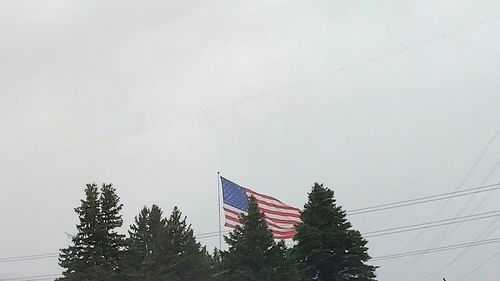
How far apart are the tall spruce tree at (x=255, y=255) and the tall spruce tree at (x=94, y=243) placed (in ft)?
22.5

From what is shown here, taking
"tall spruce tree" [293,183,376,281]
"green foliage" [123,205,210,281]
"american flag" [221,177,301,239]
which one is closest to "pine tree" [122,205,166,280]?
"green foliage" [123,205,210,281]

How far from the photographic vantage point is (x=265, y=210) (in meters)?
45.7

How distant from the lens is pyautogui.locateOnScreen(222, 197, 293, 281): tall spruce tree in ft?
133

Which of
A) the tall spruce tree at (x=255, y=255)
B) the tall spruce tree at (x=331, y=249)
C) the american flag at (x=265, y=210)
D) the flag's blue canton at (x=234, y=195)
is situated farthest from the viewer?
the flag's blue canton at (x=234, y=195)

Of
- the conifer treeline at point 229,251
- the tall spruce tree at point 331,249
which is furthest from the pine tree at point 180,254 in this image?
the tall spruce tree at point 331,249

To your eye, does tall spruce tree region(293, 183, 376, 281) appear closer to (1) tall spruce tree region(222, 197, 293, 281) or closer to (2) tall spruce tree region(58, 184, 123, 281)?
(1) tall spruce tree region(222, 197, 293, 281)

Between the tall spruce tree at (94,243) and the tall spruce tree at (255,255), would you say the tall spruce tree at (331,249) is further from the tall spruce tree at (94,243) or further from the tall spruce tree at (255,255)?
the tall spruce tree at (94,243)

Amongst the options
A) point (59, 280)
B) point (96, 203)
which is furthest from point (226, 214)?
point (59, 280)

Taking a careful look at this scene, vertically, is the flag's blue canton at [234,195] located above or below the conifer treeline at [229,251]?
above

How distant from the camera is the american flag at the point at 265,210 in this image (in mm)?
44875

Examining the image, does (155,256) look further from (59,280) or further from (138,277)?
(59,280)

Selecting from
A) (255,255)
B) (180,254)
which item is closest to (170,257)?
(180,254)

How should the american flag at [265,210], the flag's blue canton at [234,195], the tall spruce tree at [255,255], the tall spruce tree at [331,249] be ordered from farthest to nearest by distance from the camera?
the flag's blue canton at [234,195]
the american flag at [265,210]
the tall spruce tree at [331,249]
the tall spruce tree at [255,255]

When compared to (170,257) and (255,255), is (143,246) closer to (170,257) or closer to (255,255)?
(170,257)
